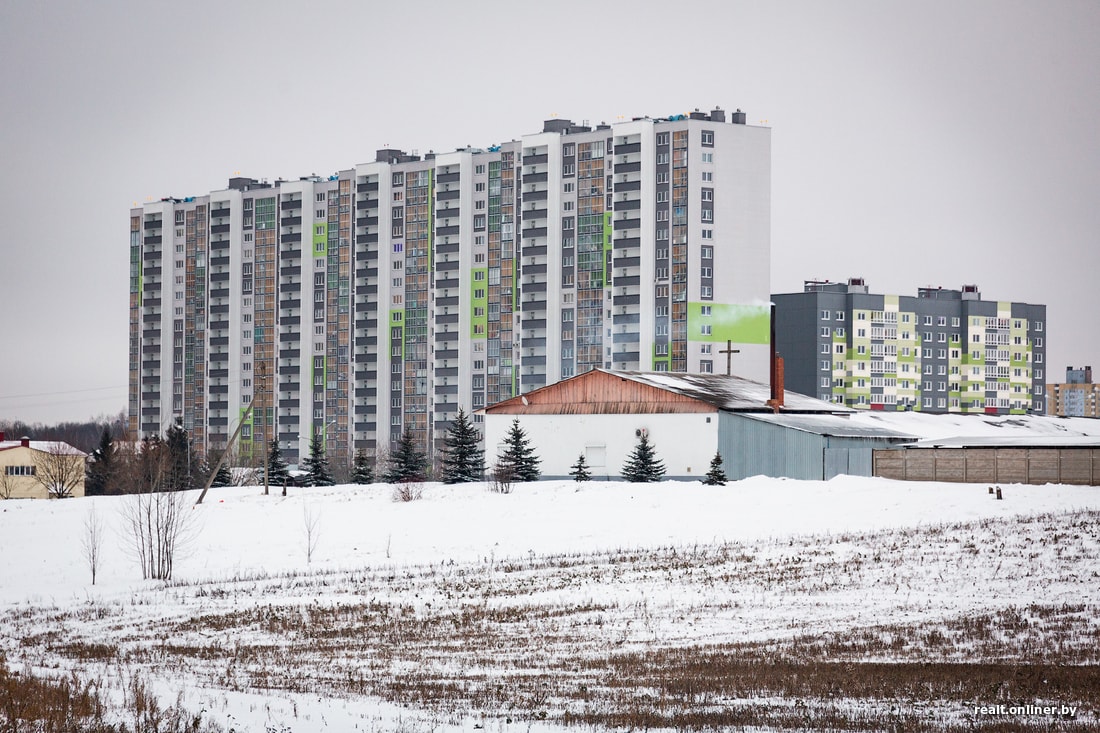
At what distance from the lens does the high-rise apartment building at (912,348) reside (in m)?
165

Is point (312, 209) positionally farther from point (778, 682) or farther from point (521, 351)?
point (778, 682)

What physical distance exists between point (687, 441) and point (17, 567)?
37221 mm

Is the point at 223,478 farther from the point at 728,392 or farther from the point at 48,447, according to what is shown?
the point at 728,392

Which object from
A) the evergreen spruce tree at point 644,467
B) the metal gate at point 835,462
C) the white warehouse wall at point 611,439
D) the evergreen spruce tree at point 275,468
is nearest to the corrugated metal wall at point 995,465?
the metal gate at point 835,462

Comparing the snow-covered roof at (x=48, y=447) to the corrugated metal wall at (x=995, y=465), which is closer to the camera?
the corrugated metal wall at (x=995, y=465)

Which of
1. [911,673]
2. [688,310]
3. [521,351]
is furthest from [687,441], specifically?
[521,351]

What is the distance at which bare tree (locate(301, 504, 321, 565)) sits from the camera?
4822cm

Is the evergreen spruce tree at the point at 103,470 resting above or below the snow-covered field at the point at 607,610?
below

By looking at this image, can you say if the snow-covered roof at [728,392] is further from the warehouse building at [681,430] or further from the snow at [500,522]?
the snow at [500,522]

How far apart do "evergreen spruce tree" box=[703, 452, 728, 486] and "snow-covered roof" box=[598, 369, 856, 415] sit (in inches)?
173

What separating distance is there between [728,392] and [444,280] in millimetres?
76979

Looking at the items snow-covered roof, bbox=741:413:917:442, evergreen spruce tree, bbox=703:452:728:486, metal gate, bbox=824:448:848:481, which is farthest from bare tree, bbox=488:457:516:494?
metal gate, bbox=824:448:848:481

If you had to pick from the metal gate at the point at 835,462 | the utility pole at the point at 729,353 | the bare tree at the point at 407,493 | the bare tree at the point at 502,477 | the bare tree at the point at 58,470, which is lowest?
the bare tree at the point at 58,470

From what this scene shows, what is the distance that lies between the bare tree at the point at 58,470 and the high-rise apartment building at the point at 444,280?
1341 inches
